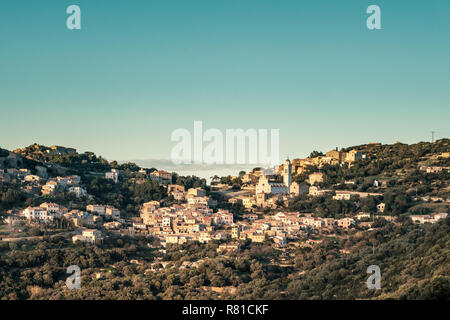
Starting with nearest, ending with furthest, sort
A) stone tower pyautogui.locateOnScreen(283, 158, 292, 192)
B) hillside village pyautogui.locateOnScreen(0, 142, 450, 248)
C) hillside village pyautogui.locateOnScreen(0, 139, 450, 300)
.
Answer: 1. hillside village pyautogui.locateOnScreen(0, 139, 450, 300)
2. hillside village pyautogui.locateOnScreen(0, 142, 450, 248)
3. stone tower pyautogui.locateOnScreen(283, 158, 292, 192)

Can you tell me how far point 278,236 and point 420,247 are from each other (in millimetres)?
10336

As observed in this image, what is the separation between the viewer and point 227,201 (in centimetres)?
4791

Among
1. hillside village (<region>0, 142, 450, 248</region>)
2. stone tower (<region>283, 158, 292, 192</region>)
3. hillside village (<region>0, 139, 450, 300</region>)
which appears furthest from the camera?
stone tower (<region>283, 158, 292, 192</region>)

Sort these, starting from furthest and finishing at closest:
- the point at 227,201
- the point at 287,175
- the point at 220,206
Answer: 1. the point at 287,175
2. the point at 227,201
3. the point at 220,206

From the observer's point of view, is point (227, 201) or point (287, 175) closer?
point (227, 201)

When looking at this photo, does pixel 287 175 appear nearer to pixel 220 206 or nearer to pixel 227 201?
pixel 227 201

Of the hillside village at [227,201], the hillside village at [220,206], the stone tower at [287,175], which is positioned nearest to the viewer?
the hillside village at [227,201]

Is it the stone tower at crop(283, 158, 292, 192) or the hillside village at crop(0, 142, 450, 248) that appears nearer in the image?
the hillside village at crop(0, 142, 450, 248)

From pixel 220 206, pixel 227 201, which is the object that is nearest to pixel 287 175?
pixel 227 201

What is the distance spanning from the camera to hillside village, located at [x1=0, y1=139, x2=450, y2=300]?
114 ft

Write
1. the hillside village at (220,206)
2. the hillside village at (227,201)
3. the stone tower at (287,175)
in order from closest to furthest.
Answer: the hillside village at (227,201), the hillside village at (220,206), the stone tower at (287,175)

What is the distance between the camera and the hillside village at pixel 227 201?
114 feet

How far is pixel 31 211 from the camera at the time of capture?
36.2 meters

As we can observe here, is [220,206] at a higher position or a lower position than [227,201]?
lower
